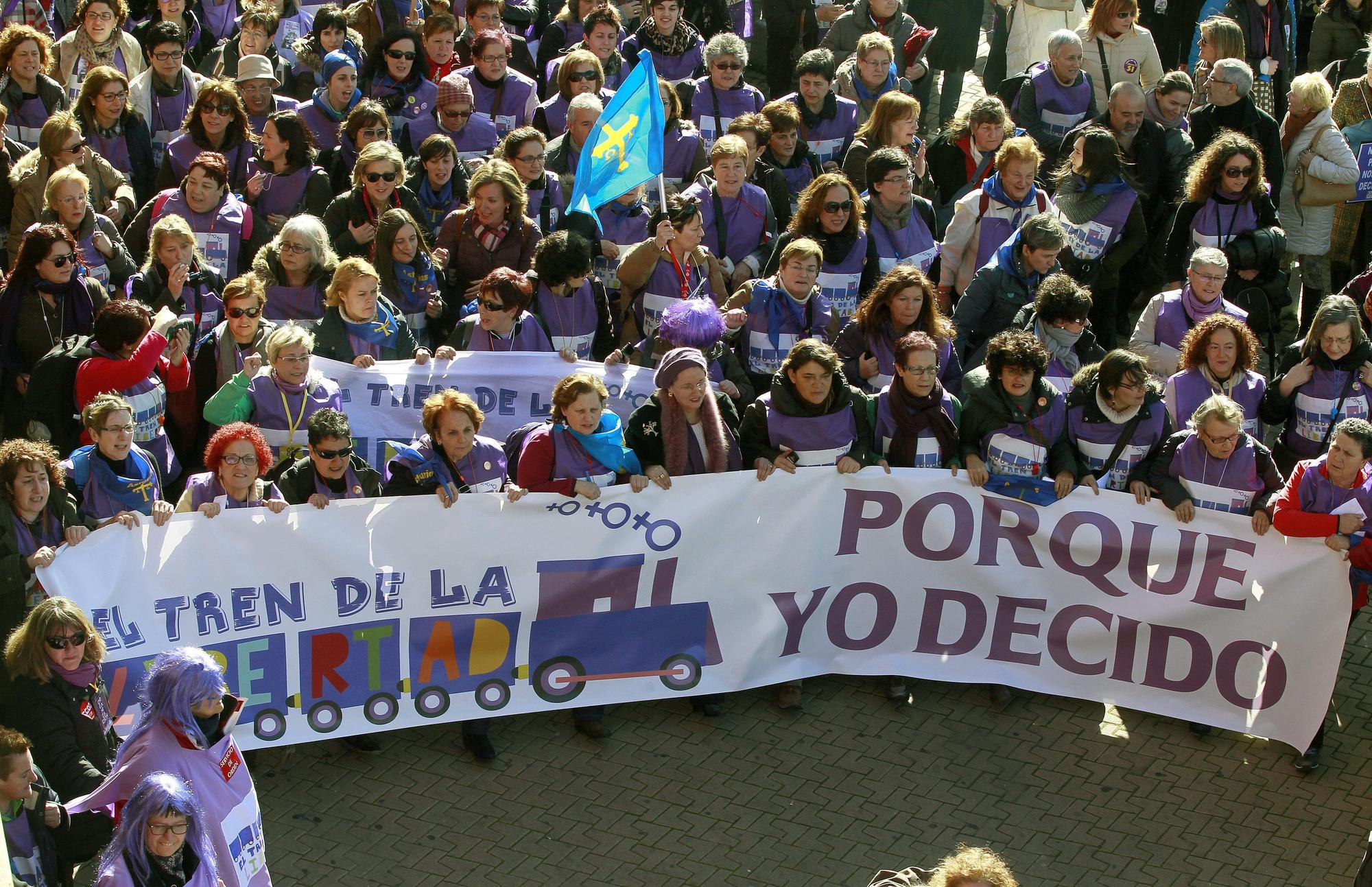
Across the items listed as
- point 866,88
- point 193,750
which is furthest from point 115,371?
point 866,88

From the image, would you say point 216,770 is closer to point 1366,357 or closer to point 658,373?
point 658,373

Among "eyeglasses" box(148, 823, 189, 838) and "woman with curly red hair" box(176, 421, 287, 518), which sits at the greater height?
"woman with curly red hair" box(176, 421, 287, 518)

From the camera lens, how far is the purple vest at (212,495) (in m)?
7.85

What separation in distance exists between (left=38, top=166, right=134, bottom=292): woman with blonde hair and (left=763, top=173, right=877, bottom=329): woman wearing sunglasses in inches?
146

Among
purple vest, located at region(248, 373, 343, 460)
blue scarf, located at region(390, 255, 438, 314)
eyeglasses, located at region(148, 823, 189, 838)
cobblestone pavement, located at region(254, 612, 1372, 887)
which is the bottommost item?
cobblestone pavement, located at region(254, 612, 1372, 887)

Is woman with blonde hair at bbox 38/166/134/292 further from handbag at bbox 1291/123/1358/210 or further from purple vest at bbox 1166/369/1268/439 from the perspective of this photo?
handbag at bbox 1291/123/1358/210

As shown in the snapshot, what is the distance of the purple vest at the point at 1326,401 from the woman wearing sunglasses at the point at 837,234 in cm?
252

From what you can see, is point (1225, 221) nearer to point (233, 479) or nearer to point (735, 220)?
point (735, 220)

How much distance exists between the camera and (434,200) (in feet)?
35.1

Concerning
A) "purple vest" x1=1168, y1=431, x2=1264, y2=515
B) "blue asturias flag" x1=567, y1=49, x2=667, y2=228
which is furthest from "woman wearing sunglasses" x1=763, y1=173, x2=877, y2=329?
"purple vest" x1=1168, y1=431, x2=1264, y2=515

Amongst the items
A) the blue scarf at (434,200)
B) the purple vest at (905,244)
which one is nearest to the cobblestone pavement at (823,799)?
the purple vest at (905,244)

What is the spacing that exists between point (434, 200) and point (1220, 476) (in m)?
4.97

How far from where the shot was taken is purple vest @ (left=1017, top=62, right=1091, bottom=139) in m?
12.3

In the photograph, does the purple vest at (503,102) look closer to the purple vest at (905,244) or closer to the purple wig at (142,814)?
the purple vest at (905,244)
